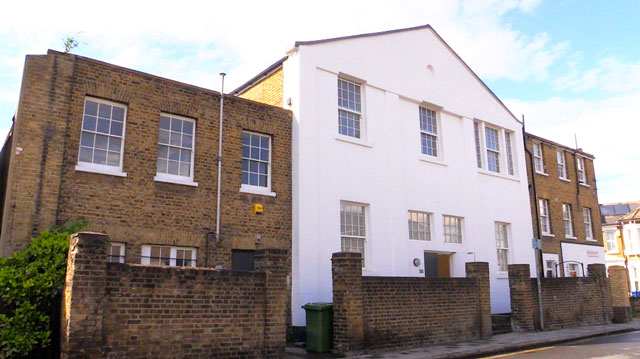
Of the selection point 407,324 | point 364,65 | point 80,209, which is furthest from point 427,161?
point 80,209

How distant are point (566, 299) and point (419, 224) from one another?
6.34 m

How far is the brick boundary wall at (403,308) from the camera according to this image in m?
11.8

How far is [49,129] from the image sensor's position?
11.0 metres

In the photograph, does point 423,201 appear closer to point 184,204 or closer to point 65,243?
point 184,204

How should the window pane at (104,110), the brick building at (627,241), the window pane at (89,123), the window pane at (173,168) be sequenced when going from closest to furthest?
the window pane at (89,123) < the window pane at (104,110) < the window pane at (173,168) < the brick building at (627,241)

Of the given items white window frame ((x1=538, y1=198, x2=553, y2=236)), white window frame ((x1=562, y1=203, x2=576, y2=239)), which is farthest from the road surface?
white window frame ((x1=562, y1=203, x2=576, y2=239))

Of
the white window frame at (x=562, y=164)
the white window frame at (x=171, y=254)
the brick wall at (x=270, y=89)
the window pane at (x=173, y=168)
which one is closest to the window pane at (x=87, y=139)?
the window pane at (x=173, y=168)

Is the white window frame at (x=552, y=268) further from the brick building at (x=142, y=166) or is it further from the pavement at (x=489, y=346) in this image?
the brick building at (x=142, y=166)

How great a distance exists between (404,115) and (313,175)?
4773 mm

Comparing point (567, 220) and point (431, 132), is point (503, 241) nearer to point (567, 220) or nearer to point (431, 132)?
point (431, 132)

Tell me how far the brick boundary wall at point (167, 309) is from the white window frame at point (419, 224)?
23.8 ft

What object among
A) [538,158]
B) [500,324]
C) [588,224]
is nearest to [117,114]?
[500,324]

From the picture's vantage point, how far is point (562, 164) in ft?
84.2

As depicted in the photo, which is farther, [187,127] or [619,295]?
[619,295]
